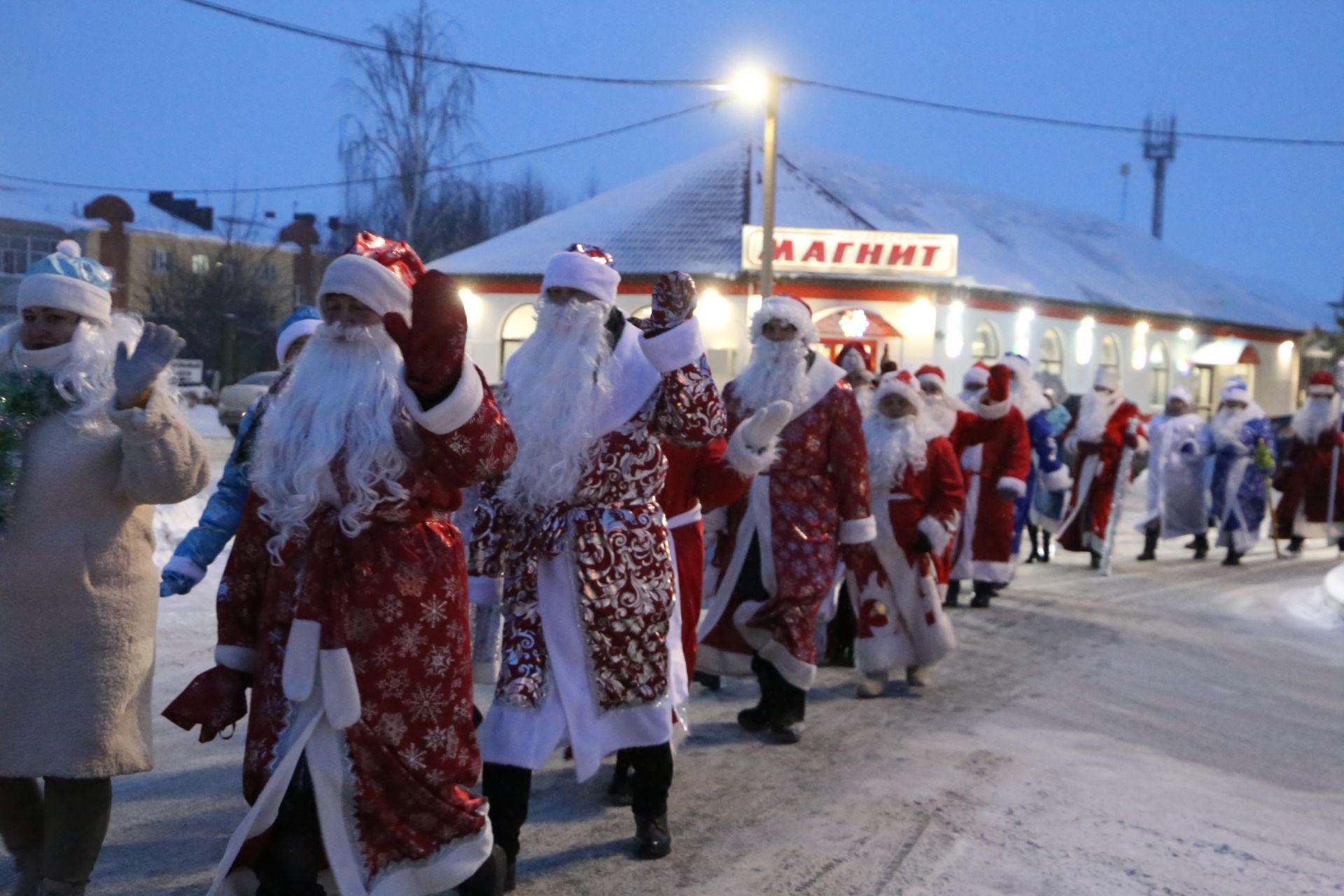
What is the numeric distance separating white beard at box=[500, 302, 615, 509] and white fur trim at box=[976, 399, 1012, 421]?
21.9ft

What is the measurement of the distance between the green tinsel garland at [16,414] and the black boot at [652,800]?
2.14 m

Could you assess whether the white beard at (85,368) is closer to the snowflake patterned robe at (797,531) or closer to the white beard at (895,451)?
the snowflake patterned robe at (797,531)

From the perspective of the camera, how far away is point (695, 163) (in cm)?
3228

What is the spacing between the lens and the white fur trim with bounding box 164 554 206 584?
4.24 metres

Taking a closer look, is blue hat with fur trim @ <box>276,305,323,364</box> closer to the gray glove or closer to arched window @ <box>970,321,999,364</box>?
the gray glove

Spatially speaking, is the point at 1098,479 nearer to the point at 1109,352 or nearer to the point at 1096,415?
the point at 1096,415

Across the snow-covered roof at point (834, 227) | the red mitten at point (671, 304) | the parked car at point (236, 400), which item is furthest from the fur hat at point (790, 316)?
the parked car at point (236, 400)

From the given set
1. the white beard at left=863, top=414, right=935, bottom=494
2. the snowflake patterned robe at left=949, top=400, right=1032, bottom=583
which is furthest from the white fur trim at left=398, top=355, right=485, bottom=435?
the snowflake patterned robe at left=949, top=400, right=1032, bottom=583

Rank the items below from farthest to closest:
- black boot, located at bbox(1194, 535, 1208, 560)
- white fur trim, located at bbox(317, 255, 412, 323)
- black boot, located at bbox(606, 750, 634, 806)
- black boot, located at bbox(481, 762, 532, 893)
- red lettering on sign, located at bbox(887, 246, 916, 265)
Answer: red lettering on sign, located at bbox(887, 246, 916, 265), black boot, located at bbox(1194, 535, 1208, 560), black boot, located at bbox(606, 750, 634, 806), black boot, located at bbox(481, 762, 532, 893), white fur trim, located at bbox(317, 255, 412, 323)

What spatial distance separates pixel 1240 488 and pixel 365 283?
14.0m

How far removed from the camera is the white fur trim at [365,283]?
3564 mm

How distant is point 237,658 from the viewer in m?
3.68

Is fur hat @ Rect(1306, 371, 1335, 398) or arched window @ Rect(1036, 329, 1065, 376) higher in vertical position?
arched window @ Rect(1036, 329, 1065, 376)

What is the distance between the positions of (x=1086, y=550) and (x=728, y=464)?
32.7ft
